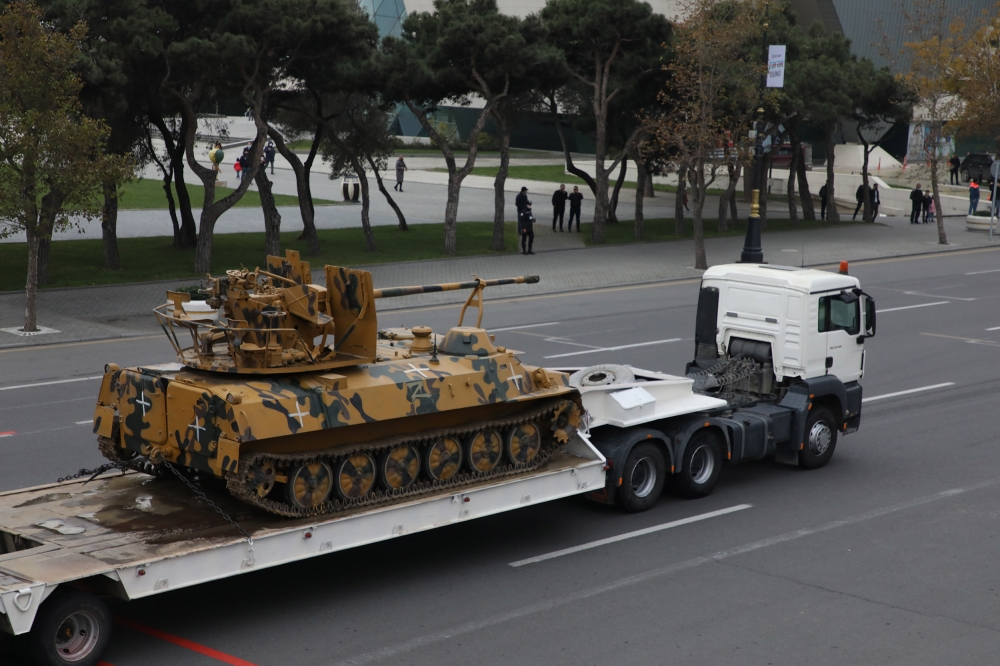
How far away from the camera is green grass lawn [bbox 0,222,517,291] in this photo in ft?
93.7

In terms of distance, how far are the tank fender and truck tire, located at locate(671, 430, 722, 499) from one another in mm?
347

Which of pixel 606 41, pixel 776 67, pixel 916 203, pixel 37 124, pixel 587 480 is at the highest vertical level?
pixel 606 41

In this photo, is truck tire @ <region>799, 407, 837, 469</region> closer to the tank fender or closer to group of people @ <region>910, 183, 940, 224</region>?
the tank fender

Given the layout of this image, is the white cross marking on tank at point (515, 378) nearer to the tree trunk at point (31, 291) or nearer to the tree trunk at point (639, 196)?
the tree trunk at point (31, 291)

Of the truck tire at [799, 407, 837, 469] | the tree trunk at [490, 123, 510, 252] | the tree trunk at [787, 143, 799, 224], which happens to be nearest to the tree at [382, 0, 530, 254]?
the tree trunk at [490, 123, 510, 252]

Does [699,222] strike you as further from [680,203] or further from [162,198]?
[162,198]

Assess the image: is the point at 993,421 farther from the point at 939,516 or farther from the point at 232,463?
the point at 232,463

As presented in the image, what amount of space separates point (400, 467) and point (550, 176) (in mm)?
52624

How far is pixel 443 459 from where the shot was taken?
1039 centimetres

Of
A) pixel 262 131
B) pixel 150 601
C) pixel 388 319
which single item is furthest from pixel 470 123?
pixel 150 601

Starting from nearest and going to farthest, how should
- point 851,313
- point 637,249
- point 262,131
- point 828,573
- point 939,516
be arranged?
1. point 828,573
2. point 939,516
3. point 851,313
4. point 262,131
5. point 637,249

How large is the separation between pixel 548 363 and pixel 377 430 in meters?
9.68

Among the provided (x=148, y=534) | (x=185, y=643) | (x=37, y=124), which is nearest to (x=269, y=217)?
(x=37, y=124)

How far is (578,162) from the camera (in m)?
64.6
